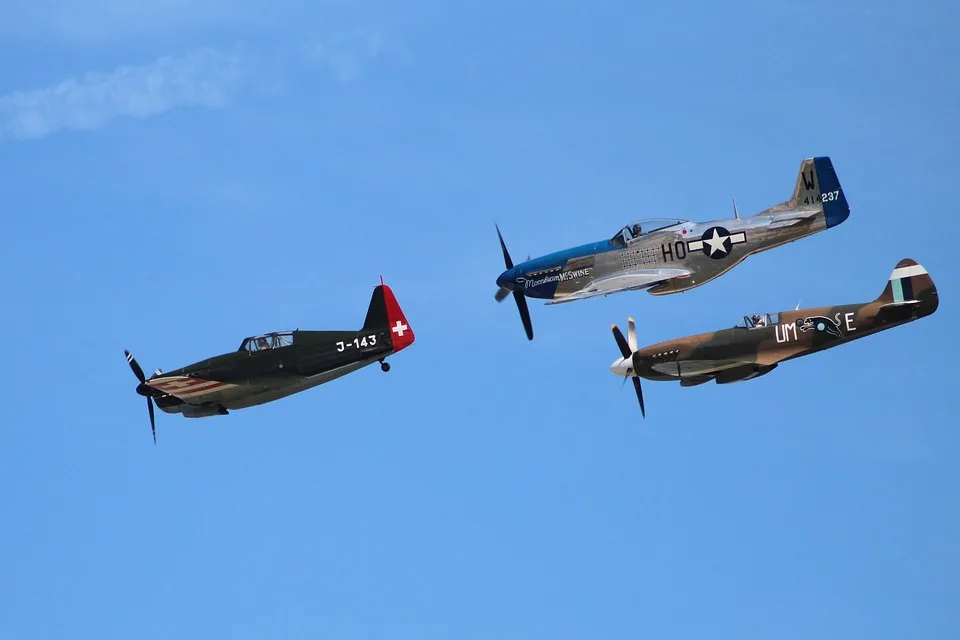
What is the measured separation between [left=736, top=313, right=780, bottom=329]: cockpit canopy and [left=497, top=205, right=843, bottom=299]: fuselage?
5.83 ft

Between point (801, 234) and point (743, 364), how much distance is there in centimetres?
447

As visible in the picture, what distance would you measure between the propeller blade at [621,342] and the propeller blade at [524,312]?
311cm

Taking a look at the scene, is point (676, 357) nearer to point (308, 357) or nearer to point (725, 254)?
point (725, 254)

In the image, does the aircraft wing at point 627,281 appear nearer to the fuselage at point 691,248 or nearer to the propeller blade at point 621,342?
the fuselage at point 691,248

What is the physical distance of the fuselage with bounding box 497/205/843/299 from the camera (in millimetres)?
67562

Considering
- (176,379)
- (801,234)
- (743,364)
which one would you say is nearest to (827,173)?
(801,234)

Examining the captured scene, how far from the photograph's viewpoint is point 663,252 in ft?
224

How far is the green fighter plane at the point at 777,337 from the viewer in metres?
66.1

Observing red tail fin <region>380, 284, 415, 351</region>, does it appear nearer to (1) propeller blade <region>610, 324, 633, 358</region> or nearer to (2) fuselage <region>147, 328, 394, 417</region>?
(2) fuselage <region>147, 328, 394, 417</region>

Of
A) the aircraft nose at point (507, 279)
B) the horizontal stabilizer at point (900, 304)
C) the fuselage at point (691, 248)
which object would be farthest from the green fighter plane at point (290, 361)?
the horizontal stabilizer at point (900, 304)

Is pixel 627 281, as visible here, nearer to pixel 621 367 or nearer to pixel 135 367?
pixel 621 367

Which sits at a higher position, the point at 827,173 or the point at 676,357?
the point at 827,173

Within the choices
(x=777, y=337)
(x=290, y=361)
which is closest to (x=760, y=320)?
(x=777, y=337)

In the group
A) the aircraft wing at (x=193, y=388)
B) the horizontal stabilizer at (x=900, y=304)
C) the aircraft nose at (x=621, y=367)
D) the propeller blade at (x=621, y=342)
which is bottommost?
the horizontal stabilizer at (x=900, y=304)
